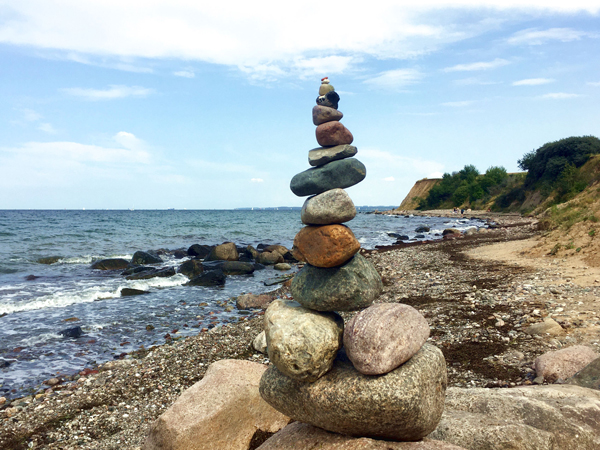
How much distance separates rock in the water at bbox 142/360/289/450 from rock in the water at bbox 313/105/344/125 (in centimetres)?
461

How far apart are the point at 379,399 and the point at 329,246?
204 centimetres

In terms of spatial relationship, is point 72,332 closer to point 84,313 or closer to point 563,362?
point 84,313

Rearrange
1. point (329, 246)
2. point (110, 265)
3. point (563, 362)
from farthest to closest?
point (110, 265) → point (563, 362) → point (329, 246)

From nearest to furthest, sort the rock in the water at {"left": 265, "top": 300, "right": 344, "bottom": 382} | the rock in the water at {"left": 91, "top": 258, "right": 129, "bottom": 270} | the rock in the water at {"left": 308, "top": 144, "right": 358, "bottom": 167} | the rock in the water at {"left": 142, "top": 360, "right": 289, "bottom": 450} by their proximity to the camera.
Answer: the rock in the water at {"left": 265, "top": 300, "right": 344, "bottom": 382}
the rock in the water at {"left": 142, "top": 360, "right": 289, "bottom": 450}
the rock in the water at {"left": 308, "top": 144, "right": 358, "bottom": 167}
the rock in the water at {"left": 91, "top": 258, "right": 129, "bottom": 270}

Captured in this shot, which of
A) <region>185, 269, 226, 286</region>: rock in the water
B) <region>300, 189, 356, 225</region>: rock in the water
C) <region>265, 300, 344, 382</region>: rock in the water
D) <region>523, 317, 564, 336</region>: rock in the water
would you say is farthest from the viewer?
<region>185, 269, 226, 286</region>: rock in the water

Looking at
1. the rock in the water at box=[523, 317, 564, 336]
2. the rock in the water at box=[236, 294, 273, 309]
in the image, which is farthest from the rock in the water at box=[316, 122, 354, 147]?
the rock in the water at box=[236, 294, 273, 309]

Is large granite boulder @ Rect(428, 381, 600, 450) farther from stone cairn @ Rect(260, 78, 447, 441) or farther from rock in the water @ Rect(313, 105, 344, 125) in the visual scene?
rock in the water @ Rect(313, 105, 344, 125)

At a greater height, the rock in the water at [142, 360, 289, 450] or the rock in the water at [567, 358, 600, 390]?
the rock in the water at [567, 358, 600, 390]

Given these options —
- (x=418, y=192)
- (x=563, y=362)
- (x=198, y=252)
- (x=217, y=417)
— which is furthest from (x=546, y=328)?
(x=418, y=192)

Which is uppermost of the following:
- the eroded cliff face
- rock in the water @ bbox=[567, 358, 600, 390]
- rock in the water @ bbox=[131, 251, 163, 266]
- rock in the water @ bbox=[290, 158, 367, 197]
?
the eroded cliff face

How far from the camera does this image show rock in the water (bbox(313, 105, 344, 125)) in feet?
21.3

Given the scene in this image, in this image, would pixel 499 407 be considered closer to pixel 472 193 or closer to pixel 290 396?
pixel 290 396

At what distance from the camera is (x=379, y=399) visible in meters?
4.43

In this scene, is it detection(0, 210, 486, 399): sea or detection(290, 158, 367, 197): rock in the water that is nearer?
detection(290, 158, 367, 197): rock in the water
